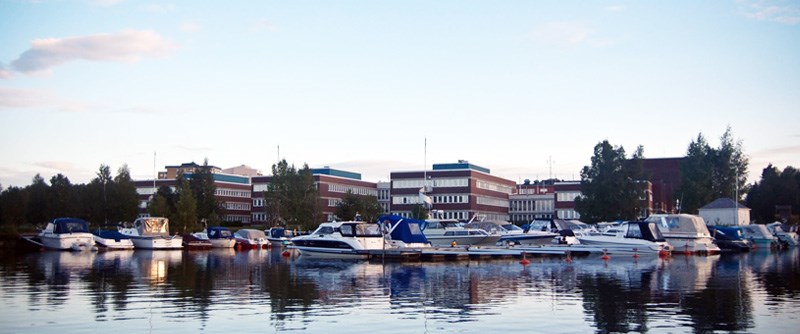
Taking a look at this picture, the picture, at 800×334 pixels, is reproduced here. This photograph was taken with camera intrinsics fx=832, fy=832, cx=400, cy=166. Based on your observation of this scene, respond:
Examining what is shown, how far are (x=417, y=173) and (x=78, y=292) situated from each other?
119031 millimetres

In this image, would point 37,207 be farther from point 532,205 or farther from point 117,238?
point 532,205

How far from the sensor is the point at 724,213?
334 feet

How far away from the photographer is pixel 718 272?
4222 cm

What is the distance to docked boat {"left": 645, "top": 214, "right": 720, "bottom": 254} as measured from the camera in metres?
64.1

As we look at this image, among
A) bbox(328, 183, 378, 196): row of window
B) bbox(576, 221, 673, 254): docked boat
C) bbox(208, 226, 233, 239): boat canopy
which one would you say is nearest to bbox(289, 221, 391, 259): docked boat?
bbox(576, 221, 673, 254): docked boat

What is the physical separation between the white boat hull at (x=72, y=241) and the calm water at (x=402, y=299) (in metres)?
27.3

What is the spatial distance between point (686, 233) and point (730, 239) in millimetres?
13372

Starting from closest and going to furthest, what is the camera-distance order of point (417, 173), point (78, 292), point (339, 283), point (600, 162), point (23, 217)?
point (78, 292), point (339, 283), point (23, 217), point (600, 162), point (417, 173)

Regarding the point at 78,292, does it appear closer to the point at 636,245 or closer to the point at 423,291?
the point at 423,291

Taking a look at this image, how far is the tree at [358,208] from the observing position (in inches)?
4786

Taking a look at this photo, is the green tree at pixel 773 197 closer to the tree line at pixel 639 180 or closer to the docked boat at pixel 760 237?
the tree line at pixel 639 180

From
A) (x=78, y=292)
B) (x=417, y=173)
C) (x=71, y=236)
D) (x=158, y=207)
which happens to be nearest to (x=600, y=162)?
(x=417, y=173)

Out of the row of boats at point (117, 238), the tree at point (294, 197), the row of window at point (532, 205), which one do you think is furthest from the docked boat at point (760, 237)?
the row of window at point (532, 205)

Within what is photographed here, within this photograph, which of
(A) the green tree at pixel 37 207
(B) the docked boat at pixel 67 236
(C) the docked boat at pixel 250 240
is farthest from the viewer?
(A) the green tree at pixel 37 207
